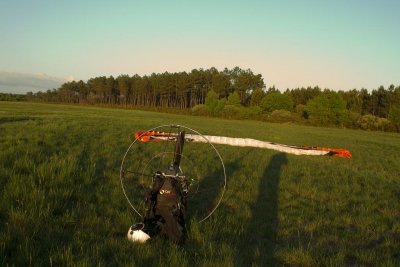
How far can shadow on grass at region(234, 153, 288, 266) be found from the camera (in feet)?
20.0

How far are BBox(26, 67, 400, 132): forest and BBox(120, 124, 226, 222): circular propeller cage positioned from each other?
274 feet

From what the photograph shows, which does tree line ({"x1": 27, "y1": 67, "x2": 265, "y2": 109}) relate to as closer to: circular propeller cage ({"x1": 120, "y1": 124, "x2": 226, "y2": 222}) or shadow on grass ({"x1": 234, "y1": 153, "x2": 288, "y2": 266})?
circular propeller cage ({"x1": 120, "y1": 124, "x2": 226, "y2": 222})

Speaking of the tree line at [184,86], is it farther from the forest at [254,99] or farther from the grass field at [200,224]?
the grass field at [200,224]

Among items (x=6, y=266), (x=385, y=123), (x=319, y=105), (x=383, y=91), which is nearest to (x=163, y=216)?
(x=6, y=266)

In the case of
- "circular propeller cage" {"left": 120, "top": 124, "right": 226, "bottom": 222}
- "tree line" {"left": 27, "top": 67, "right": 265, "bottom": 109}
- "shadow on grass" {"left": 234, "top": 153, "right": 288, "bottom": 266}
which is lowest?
"shadow on grass" {"left": 234, "top": 153, "right": 288, "bottom": 266}

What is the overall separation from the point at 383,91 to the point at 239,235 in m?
139

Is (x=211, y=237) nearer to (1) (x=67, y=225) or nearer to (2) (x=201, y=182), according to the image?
(1) (x=67, y=225)

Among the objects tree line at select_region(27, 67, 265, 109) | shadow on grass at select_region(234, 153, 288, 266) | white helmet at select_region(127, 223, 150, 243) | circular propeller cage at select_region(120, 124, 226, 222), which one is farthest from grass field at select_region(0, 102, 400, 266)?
tree line at select_region(27, 67, 265, 109)

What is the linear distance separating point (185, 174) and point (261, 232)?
433 centimetres

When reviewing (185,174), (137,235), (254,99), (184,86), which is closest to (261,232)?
(137,235)

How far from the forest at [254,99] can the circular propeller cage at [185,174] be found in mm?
83394

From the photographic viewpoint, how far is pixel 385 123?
3578 inches

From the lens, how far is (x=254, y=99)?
13425cm

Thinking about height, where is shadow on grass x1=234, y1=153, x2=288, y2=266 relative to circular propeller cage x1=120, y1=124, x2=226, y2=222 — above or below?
below
